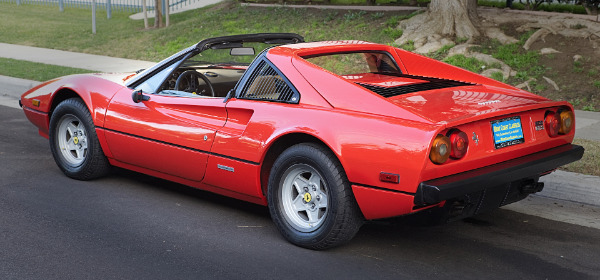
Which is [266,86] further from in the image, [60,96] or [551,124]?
[60,96]

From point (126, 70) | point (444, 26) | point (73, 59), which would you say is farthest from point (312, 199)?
point (73, 59)

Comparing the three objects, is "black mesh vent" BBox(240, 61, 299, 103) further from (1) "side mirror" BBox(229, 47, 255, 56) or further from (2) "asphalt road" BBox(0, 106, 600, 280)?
(2) "asphalt road" BBox(0, 106, 600, 280)

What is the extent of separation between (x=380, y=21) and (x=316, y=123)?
10.5 metres

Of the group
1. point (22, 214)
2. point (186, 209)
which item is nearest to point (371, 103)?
point (186, 209)

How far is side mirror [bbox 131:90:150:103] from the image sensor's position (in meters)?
5.93

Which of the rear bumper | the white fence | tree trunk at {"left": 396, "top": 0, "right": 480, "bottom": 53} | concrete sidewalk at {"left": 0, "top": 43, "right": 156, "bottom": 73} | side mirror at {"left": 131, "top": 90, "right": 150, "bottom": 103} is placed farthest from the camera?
the white fence

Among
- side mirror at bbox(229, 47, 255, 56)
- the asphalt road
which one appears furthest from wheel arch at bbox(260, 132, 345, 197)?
side mirror at bbox(229, 47, 255, 56)

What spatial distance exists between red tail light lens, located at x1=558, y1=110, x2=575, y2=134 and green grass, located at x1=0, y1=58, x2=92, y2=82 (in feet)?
30.4

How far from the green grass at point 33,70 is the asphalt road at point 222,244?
6.83 metres

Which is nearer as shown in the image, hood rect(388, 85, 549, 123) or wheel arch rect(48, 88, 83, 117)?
hood rect(388, 85, 549, 123)

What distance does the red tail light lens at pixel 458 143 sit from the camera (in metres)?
4.44

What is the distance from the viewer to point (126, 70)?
13570 mm

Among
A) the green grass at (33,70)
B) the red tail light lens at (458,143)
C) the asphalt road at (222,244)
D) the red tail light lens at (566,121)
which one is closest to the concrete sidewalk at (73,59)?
the green grass at (33,70)

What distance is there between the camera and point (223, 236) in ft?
17.2
